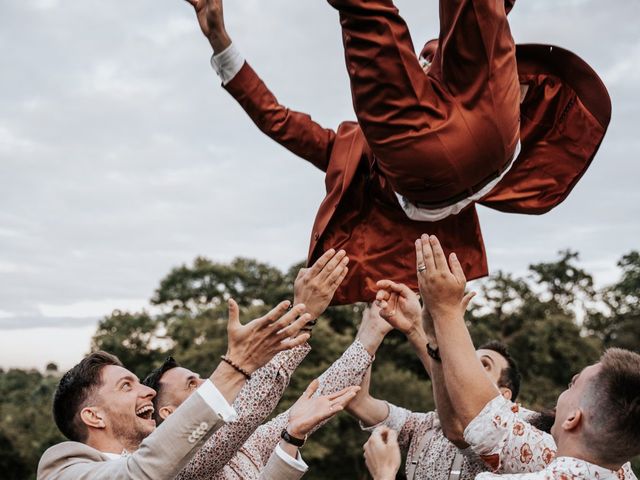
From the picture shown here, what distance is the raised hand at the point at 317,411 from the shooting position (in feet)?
Answer: 10.9

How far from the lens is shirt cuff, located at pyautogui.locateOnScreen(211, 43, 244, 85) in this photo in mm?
2908

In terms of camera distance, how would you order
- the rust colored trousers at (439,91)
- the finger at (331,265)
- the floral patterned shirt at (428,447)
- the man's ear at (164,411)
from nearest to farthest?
1. the rust colored trousers at (439,91)
2. the finger at (331,265)
3. the floral patterned shirt at (428,447)
4. the man's ear at (164,411)

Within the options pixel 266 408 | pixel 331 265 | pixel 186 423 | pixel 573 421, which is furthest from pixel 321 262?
pixel 573 421

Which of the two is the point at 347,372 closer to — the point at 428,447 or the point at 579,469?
the point at 428,447

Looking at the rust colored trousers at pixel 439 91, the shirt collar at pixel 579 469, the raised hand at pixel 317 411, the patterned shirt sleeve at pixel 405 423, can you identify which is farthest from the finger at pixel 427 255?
the patterned shirt sleeve at pixel 405 423

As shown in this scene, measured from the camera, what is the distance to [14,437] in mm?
21172

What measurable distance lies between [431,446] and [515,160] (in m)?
1.89

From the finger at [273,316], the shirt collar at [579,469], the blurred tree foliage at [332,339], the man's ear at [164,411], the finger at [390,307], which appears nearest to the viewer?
the shirt collar at [579,469]

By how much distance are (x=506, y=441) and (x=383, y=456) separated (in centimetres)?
150

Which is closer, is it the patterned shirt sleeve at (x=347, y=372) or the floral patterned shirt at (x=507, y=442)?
the floral patterned shirt at (x=507, y=442)

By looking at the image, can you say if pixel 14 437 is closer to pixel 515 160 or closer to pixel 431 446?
pixel 431 446

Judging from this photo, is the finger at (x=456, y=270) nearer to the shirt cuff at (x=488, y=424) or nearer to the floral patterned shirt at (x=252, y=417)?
the shirt cuff at (x=488, y=424)

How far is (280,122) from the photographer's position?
3.03 meters


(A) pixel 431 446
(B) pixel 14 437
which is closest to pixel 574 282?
(B) pixel 14 437
